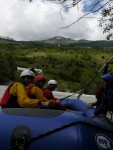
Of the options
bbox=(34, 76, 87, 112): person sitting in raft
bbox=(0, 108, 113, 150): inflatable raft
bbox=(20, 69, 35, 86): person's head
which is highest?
bbox=(20, 69, 35, 86): person's head

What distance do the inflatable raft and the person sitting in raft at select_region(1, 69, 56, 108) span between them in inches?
29.4

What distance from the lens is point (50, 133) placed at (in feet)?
19.1

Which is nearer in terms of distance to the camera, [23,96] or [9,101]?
[23,96]

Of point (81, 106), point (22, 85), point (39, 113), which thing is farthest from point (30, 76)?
point (81, 106)

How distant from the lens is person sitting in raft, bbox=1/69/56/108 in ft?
23.0

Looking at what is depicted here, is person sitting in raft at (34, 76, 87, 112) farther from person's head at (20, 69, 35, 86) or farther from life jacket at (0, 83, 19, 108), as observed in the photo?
life jacket at (0, 83, 19, 108)

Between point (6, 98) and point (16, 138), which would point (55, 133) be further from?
point (6, 98)

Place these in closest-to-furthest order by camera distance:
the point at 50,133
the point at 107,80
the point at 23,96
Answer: the point at 50,133 < the point at 23,96 < the point at 107,80

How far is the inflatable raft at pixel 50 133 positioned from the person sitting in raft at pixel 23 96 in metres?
0.75

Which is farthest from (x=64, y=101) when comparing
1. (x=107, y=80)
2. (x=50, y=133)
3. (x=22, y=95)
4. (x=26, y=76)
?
(x=50, y=133)

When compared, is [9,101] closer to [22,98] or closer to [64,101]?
[22,98]

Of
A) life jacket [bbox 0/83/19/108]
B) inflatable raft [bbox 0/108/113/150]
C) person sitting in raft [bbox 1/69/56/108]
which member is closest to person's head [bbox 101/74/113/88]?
person sitting in raft [bbox 1/69/56/108]

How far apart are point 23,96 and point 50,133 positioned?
53.3 inches

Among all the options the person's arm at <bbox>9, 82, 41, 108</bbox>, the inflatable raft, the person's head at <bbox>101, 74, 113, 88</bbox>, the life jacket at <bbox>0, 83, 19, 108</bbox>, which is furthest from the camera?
the person's head at <bbox>101, 74, 113, 88</bbox>
